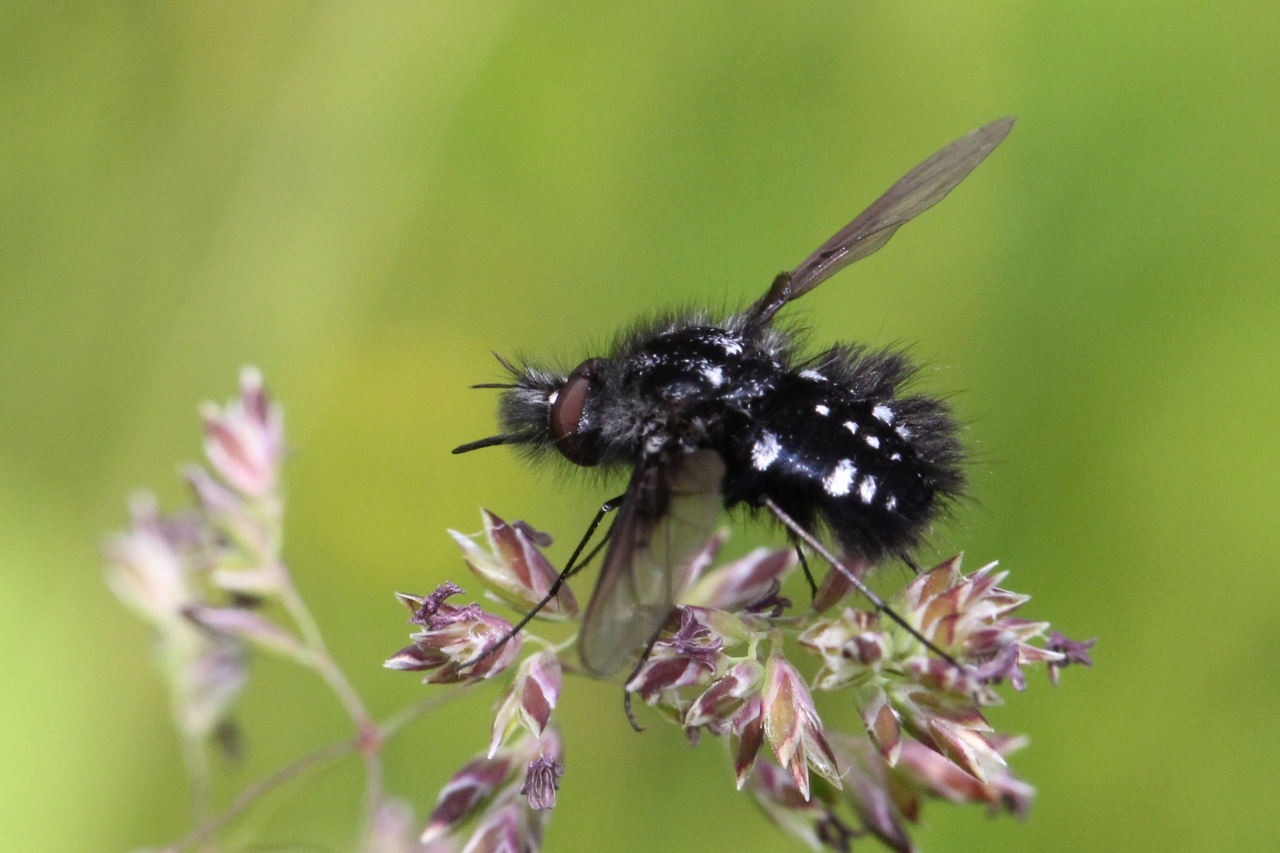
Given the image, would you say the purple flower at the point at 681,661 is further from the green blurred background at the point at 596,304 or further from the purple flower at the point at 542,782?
the green blurred background at the point at 596,304

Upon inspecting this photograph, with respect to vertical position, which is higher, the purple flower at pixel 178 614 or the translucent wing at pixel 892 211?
the purple flower at pixel 178 614


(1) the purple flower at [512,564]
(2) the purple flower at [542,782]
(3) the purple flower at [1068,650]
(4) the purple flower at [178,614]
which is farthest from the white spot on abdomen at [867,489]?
(4) the purple flower at [178,614]

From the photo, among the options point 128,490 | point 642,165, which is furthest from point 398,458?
point 642,165

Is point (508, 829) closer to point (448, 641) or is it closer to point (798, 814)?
point (448, 641)

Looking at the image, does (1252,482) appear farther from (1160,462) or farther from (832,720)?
(832,720)

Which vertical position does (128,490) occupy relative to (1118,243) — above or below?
above

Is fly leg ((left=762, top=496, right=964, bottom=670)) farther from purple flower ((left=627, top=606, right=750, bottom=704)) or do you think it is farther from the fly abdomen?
purple flower ((left=627, top=606, right=750, bottom=704))
